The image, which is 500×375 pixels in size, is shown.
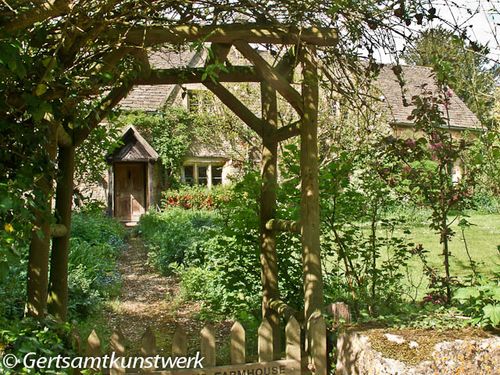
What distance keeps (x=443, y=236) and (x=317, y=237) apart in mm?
1489

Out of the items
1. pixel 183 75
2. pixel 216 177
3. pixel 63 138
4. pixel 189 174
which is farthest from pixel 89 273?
pixel 216 177

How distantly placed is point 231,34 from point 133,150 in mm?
17790

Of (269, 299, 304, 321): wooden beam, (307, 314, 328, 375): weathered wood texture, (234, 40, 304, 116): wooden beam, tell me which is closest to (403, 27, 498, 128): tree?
(234, 40, 304, 116): wooden beam

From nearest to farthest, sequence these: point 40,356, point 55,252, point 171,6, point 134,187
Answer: point 40,356 → point 171,6 → point 55,252 → point 134,187

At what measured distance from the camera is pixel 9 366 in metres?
2.57

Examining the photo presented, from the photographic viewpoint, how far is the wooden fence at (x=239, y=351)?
3164 mm

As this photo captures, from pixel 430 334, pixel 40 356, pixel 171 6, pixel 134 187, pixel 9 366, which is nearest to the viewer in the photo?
pixel 9 366

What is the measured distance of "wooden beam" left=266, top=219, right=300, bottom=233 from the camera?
4.04 meters

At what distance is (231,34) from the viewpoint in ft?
11.1

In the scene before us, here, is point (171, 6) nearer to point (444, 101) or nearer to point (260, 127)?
point (260, 127)

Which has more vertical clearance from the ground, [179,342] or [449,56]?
[449,56]

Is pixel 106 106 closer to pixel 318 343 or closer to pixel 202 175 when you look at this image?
pixel 318 343

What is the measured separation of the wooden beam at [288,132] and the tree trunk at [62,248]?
1.65m

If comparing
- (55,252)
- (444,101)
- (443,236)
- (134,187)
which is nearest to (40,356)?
(55,252)
